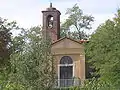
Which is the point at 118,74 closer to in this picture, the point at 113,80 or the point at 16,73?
the point at 113,80

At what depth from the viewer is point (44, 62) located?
22.7 meters

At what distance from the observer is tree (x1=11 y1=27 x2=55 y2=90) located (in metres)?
22.4

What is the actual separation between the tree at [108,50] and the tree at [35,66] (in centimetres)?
1195

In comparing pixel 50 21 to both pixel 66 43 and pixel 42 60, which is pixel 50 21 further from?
pixel 42 60

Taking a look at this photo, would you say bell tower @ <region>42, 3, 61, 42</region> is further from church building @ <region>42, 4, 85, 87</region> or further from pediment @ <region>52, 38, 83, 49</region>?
pediment @ <region>52, 38, 83, 49</region>

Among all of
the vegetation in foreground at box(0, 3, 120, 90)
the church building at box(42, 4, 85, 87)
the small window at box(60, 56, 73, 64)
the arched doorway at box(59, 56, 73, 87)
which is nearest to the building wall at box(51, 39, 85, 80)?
the church building at box(42, 4, 85, 87)

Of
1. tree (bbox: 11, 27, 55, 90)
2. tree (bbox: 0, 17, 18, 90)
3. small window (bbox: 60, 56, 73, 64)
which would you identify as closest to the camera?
tree (bbox: 11, 27, 55, 90)

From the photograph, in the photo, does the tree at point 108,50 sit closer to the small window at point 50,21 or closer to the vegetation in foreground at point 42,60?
the vegetation in foreground at point 42,60

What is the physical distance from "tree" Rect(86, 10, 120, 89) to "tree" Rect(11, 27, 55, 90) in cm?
1195

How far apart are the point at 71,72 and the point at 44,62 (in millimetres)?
31656

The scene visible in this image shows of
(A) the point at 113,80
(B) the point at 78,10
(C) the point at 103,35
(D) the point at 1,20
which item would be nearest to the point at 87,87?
(A) the point at 113,80

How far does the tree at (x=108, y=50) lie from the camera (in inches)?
1433

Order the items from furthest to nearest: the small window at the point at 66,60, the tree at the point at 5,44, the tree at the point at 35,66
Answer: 1. the small window at the point at 66,60
2. the tree at the point at 5,44
3. the tree at the point at 35,66

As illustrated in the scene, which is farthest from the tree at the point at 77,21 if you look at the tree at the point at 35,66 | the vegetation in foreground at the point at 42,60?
the tree at the point at 35,66
